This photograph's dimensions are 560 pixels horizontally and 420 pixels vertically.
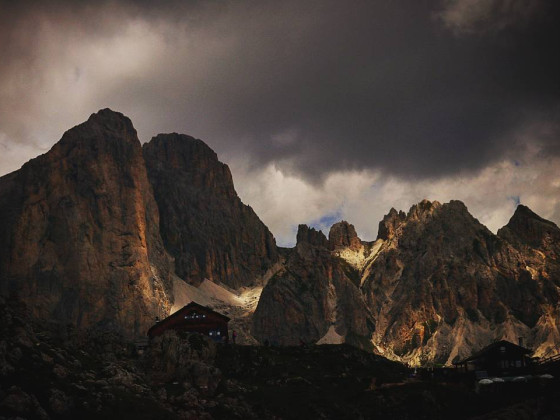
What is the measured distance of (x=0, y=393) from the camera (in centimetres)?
4866

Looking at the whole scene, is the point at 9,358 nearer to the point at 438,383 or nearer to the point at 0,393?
the point at 0,393

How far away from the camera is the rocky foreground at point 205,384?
55969 mm

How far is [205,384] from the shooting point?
7856cm

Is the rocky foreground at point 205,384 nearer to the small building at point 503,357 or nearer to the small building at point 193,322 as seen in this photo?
the small building at point 503,357

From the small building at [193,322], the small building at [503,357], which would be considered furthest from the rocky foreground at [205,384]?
the small building at [193,322]

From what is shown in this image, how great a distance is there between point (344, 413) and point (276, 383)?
1375 cm

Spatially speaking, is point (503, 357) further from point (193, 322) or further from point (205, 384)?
point (193, 322)

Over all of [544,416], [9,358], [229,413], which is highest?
[9,358]

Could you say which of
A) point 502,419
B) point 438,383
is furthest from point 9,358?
point 438,383

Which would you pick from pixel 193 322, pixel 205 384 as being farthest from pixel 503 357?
pixel 193 322

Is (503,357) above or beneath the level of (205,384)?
beneath

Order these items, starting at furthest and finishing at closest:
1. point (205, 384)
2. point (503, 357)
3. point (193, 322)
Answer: point (193, 322), point (503, 357), point (205, 384)

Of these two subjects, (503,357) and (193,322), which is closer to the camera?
(503,357)

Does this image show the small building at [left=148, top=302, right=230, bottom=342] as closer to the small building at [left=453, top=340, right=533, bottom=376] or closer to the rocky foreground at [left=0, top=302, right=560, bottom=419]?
the rocky foreground at [left=0, top=302, right=560, bottom=419]
